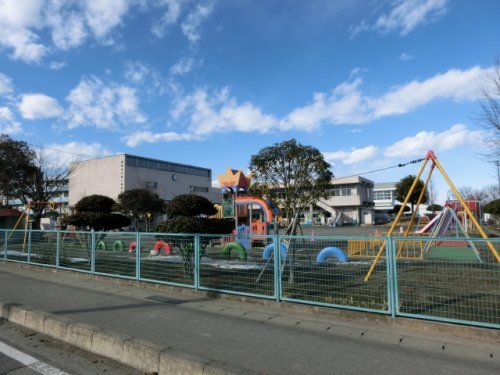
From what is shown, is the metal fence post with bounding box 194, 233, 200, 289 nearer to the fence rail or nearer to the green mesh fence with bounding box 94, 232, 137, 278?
the fence rail

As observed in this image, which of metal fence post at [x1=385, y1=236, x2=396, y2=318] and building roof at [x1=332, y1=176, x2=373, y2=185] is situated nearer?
metal fence post at [x1=385, y1=236, x2=396, y2=318]

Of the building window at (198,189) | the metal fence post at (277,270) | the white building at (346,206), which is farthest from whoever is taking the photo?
the building window at (198,189)

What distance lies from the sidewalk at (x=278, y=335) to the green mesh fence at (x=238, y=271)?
323mm

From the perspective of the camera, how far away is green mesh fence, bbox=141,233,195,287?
8.47 meters

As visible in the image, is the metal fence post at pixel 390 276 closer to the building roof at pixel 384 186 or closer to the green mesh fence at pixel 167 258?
the green mesh fence at pixel 167 258

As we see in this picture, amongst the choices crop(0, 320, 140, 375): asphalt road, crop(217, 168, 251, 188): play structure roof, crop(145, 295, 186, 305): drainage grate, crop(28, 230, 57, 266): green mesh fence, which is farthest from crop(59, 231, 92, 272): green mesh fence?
crop(217, 168, 251, 188): play structure roof

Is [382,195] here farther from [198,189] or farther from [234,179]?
[234,179]

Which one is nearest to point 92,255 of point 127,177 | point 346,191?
point 127,177

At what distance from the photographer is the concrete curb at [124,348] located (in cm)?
384

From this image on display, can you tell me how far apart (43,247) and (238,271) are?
25.9 feet

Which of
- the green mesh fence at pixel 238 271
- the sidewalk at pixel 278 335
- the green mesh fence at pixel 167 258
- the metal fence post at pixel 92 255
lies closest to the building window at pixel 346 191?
the metal fence post at pixel 92 255

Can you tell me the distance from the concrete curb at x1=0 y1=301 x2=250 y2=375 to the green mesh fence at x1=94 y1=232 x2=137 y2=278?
3149 mm

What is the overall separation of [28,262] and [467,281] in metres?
12.7

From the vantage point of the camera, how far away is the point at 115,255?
956 centimetres
